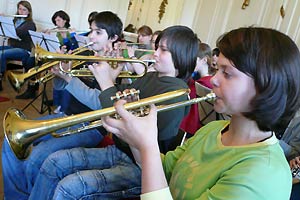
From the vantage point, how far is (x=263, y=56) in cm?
71

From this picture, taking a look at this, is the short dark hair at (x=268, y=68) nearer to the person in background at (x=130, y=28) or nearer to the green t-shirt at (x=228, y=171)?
the green t-shirt at (x=228, y=171)

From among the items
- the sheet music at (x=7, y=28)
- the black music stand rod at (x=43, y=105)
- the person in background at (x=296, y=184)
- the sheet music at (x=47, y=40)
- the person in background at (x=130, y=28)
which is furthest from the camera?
the person in background at (x=130, y=28)

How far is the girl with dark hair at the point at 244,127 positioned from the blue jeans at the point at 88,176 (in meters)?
0.37

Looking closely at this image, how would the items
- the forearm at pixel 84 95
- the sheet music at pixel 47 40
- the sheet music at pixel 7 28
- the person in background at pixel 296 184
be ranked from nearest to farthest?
1. the forearm at pixel 84 95
2. the person in background at pixel 296 184
3. the sheet music at pixel 47 40
4. the sheet music at pixel 7 28

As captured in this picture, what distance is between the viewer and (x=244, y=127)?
2.61 feet

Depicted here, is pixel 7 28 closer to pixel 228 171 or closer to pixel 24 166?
pixel 24 166

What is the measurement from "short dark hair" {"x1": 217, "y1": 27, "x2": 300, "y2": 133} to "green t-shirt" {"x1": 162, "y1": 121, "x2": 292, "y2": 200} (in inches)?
3.1

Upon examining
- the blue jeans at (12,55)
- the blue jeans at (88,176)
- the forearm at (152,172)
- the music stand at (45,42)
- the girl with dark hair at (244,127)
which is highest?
the girl with dark hair at (244,127)

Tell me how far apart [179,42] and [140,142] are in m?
0.71

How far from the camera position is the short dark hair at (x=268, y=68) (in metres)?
0.70

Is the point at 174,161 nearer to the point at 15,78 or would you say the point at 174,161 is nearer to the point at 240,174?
the point at 240,174

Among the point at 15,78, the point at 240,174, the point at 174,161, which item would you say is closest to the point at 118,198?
the point at 174,161

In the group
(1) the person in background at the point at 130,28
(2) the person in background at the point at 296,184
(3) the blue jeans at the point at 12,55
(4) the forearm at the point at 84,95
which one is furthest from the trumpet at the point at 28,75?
(1) the person in background at the point at 130,28

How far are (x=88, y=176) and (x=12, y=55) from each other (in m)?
3.10
